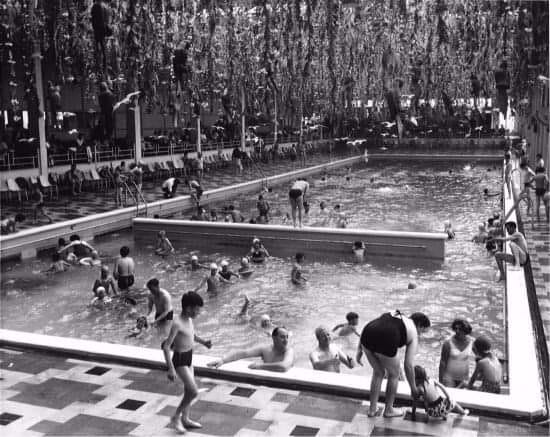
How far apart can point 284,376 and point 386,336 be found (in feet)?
4.62

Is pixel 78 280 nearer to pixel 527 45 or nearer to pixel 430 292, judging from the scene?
pixel 430 292

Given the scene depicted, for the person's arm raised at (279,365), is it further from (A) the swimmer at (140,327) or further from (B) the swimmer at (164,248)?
(B) the swimmer at (164,248)

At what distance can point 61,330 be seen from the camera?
919 cm

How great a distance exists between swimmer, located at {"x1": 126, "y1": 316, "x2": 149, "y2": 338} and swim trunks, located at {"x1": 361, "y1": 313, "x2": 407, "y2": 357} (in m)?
4.46

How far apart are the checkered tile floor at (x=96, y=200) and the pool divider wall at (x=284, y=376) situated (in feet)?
27.0

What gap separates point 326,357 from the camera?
6.55 meters

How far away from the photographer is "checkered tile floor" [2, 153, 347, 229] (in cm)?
1642

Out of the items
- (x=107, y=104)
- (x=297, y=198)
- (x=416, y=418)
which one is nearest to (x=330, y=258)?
(x=297, y=198)

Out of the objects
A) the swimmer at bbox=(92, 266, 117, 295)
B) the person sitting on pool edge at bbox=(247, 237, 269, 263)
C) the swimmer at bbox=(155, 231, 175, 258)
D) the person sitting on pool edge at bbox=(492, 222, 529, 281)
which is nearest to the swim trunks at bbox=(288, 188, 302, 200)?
the person sitting on pool edge at bbox=(247, 237, 269, 263)

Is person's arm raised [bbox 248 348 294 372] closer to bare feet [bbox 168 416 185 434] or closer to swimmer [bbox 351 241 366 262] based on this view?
bare feet [bbox 168 416 185 434]

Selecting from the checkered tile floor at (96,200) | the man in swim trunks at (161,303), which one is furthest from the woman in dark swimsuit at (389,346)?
the checkered tile floor at (96,200)

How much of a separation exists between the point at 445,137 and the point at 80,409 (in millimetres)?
42222

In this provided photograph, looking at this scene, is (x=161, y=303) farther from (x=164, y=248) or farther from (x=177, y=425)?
(x=164, y=248)

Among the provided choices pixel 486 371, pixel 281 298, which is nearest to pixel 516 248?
pixel 281 298
